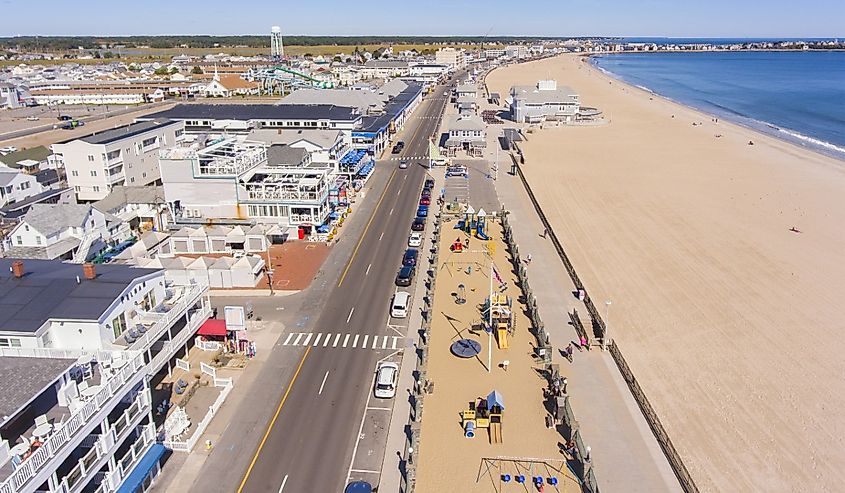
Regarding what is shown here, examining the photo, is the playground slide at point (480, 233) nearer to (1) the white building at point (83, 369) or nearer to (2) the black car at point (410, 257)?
(2) the black car at point (410, 257)

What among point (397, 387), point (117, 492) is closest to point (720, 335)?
point (397, 387)

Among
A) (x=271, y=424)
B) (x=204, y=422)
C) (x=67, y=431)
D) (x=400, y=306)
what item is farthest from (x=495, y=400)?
(x=67, y=431)

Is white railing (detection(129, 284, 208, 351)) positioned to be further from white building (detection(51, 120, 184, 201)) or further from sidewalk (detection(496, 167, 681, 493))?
white building (detection(51, 120, 184, 201))

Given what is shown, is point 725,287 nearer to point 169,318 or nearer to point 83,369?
point 169,318

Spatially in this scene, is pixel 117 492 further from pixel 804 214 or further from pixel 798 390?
pixel 804 214

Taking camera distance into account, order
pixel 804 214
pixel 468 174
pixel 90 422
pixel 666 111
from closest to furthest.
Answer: pixel 90 422
pixel 804 214
pixel 468 174
pixel 666 111
